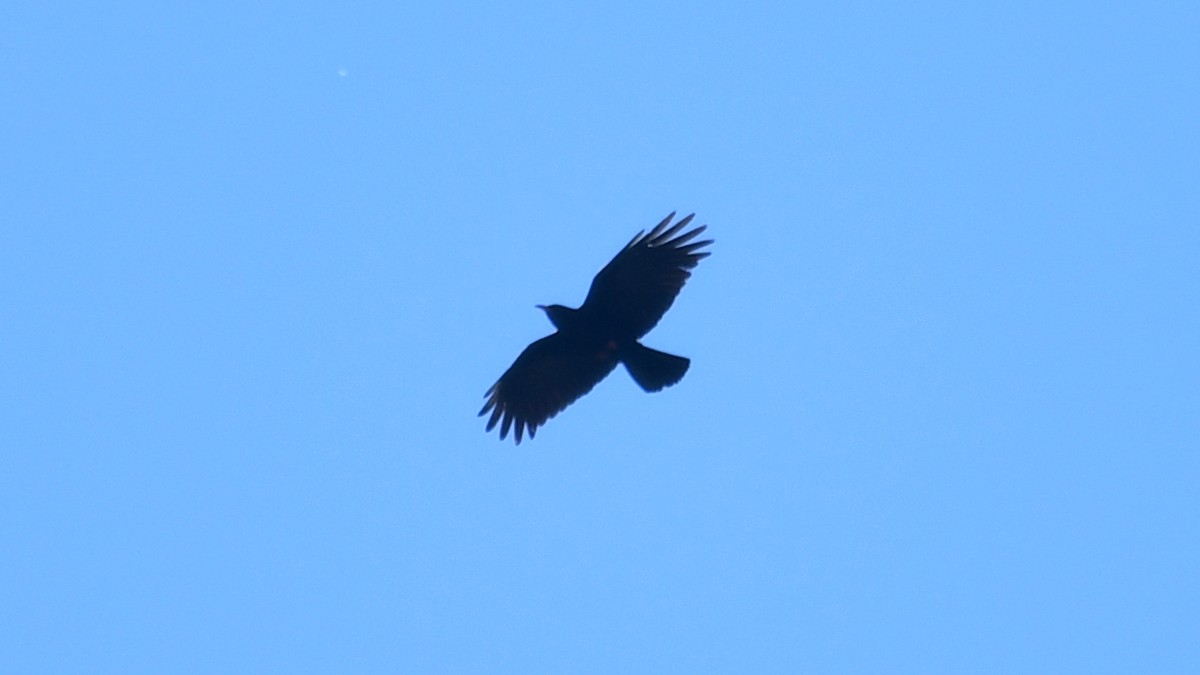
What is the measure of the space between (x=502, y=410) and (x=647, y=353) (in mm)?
1650

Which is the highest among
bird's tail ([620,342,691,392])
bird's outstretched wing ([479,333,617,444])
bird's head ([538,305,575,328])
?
bird's head ([538,305,575,328])

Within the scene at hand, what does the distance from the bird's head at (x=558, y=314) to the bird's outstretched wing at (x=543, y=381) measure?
0.50 ft

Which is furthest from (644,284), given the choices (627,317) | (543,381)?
(543,381)

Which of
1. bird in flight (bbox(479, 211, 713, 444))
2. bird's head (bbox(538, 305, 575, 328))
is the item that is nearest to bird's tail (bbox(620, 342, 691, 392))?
bird in flight (bbox(479, 211, 713, 444))

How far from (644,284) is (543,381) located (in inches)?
56.7

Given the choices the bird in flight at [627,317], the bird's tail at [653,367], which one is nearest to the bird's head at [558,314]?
the bird in flight at [627,317]

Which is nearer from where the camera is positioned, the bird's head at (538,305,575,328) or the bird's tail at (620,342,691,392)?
the bird's tail at (620,342,691,392)

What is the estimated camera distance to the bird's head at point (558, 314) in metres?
15.9

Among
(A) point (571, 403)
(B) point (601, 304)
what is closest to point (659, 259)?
(B) point (601, 304)

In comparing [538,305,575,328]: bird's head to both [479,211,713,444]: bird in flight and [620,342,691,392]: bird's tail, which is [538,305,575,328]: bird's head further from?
[620,342,691,392]: bird's tail

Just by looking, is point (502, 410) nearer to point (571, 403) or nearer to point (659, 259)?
point (571, 403)

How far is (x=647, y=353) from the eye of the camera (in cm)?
1583

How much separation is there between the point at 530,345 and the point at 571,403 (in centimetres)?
76

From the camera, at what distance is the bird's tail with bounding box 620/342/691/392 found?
51.5ft
